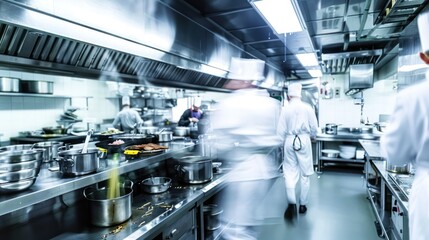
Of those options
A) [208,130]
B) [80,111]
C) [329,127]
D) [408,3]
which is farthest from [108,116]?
[408,3]

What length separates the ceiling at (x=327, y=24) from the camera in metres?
2.82

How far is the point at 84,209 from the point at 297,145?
272cm

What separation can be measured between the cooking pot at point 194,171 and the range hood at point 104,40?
96 cm

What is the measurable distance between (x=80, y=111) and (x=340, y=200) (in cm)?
542

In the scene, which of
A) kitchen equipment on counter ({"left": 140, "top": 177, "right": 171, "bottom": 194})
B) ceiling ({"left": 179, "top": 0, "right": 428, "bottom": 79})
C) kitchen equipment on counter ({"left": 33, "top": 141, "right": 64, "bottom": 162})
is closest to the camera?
kitchen equipment on counter ({"left": 33, "top": 141, "right": 64, "bottom": 162})

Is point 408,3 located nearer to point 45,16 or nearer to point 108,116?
point 45,16

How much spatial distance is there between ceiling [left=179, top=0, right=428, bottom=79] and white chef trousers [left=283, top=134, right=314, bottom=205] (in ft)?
4.63

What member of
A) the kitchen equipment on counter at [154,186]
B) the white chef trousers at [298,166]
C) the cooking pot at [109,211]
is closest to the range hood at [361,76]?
the white chef trousers at [298,166]

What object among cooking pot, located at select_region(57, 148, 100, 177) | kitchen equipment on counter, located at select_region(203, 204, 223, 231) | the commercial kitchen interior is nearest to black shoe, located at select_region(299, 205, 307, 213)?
the commercial kitchen interior

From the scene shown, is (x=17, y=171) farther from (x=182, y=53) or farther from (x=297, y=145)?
(x=297, y=145)

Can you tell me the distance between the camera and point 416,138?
3.92 feet

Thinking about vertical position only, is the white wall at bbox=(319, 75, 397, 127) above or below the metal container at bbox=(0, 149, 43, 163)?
above

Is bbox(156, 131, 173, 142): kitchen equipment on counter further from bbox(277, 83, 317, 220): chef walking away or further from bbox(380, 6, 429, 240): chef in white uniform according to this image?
bbox(380, 6, 429, 240): chef in white uniform

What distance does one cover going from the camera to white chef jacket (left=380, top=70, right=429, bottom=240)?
1.17 meters
